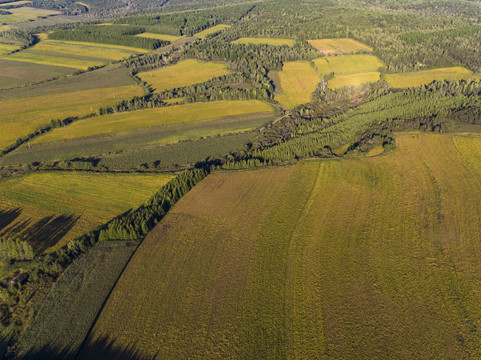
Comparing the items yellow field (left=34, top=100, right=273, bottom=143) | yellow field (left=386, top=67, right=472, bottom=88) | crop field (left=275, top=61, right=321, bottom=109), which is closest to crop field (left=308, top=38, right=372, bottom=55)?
crop field (left=275, top=61, right=321, bottom=109)

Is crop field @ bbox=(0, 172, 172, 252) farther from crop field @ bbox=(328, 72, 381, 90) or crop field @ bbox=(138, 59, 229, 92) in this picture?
crop field @ bbox=(328, 72, 381, 90)

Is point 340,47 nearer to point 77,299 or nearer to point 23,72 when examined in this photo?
point 23,72

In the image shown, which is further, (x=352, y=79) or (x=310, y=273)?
(x=352, y=79)

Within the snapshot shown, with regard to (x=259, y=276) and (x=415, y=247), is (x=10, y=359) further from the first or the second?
(x=415, y=247)

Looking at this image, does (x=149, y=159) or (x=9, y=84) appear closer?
(x=149, y=159)

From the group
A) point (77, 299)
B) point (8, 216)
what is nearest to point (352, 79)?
point (8, 216)

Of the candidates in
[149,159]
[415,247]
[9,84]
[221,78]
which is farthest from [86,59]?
[415,247]

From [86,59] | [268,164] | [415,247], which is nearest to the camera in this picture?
[415,247]

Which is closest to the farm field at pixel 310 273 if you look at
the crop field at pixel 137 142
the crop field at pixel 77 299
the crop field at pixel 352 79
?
the crop field at pixel 77 299
